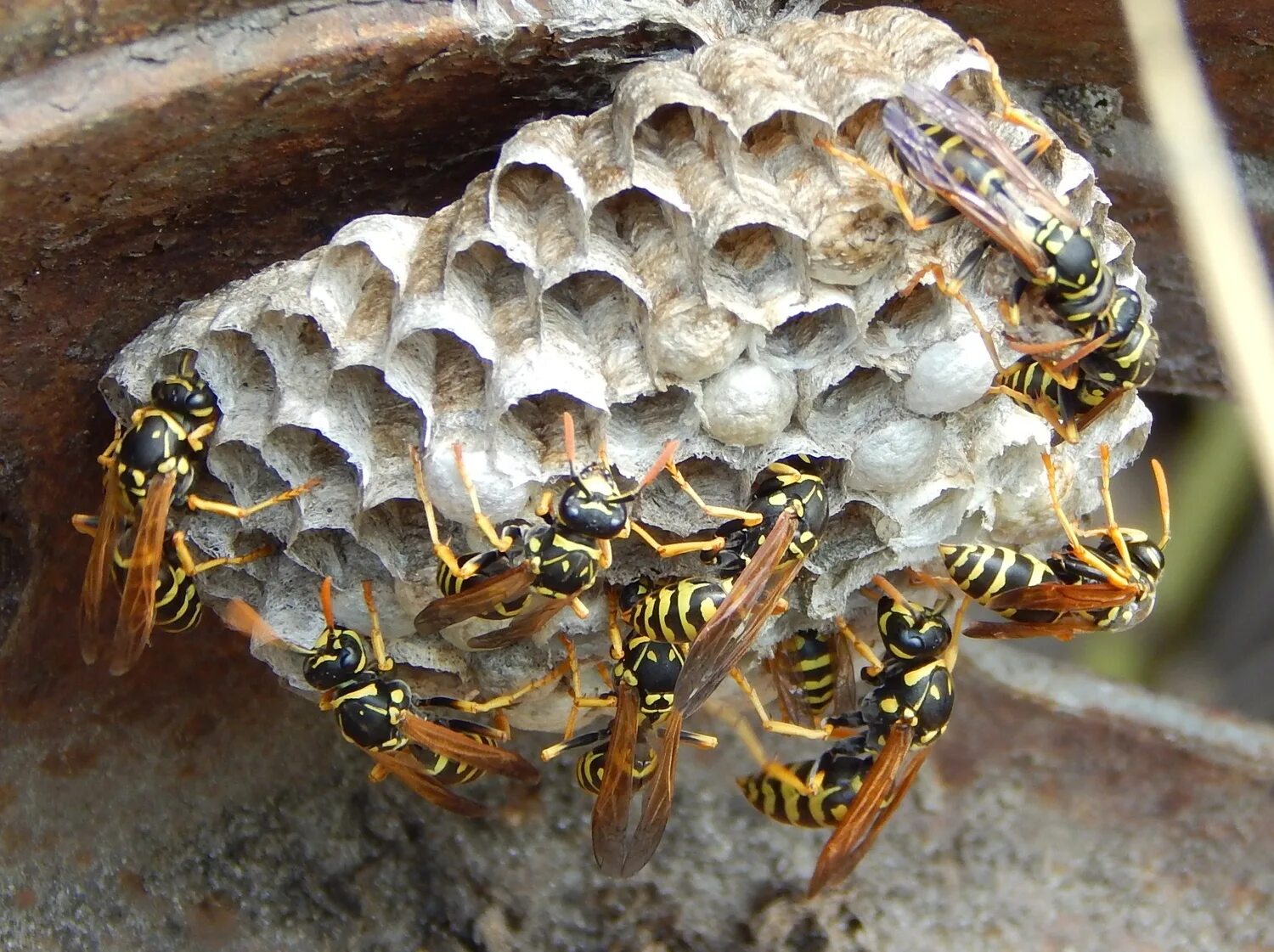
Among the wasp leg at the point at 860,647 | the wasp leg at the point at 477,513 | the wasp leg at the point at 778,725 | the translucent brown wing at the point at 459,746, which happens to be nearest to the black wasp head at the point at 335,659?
the translucent brown wing at the point at 459,746

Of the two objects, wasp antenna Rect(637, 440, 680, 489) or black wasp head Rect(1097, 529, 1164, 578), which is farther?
black wasp head Rect(1097, 529, 1164, 578)

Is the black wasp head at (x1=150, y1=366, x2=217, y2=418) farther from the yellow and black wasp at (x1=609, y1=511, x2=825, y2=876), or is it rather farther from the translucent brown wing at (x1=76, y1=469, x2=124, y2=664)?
the yellow and black wasp at (x1=609, y1=511, x2=825, y2=876)

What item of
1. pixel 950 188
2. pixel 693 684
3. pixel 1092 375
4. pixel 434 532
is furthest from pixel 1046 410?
pixel 434 532

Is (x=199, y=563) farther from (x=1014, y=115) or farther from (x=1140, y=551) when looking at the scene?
(x=1140, y=551)

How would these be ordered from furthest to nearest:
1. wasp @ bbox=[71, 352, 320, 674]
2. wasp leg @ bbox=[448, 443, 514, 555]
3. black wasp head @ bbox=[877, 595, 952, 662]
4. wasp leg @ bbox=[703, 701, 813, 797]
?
1. wasp leg @ bbox=[703, 701, 813, 797]
2. black wasp head @ bbox=[877, 595, 952, 662]
3. wasp @ bbox=[71, 352, 320, 674]
4. wasp leg @ bbox=[448, 443, 514, 555]

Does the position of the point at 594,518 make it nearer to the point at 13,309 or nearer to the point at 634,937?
the point at 13,309

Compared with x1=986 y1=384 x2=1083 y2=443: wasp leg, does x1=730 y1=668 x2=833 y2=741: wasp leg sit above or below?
below

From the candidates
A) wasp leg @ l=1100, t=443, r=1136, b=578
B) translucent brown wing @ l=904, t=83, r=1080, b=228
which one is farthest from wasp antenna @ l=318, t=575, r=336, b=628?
wasp leg @ l=1100, t=443, r=1136, b=578

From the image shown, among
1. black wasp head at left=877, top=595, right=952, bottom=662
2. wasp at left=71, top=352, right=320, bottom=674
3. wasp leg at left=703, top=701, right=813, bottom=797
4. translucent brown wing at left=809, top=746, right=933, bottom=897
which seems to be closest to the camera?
wasp at left=71, top=352, right=320, bottom=674
